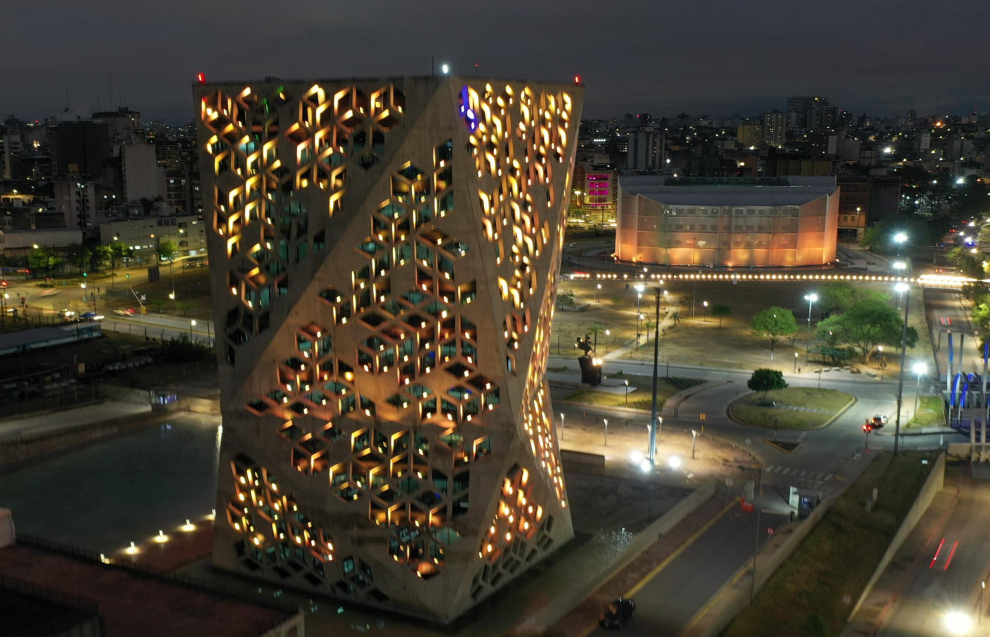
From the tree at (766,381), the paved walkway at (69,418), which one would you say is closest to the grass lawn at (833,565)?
the tree at (766,381)

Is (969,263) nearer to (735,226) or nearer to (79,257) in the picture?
(735,226)

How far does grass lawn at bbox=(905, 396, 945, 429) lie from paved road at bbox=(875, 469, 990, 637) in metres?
10.6

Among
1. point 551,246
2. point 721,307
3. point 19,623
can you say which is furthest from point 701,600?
point 721,307

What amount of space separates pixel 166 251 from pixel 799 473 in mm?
103836

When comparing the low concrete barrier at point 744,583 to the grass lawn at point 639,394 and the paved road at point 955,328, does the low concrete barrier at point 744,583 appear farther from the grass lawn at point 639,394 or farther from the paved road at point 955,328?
the paved road at point 955,328

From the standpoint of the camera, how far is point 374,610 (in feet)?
97.9

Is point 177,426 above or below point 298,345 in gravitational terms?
below

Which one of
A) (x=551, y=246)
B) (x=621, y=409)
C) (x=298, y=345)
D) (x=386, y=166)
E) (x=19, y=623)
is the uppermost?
(x=386, y=166)

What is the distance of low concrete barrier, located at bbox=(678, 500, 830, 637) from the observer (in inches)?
1120

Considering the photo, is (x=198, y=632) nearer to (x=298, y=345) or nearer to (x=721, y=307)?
(x=298, y=345)

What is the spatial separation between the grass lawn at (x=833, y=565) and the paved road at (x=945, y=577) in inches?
54.4

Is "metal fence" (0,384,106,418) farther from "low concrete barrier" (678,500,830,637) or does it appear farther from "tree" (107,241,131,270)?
"tree" (107,241,131,270)

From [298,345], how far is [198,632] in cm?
949

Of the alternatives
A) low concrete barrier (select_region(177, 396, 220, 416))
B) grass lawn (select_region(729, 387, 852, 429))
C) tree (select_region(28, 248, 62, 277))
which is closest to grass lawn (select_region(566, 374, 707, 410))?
grass lawn (select_region(729, 387, 852, 429))
